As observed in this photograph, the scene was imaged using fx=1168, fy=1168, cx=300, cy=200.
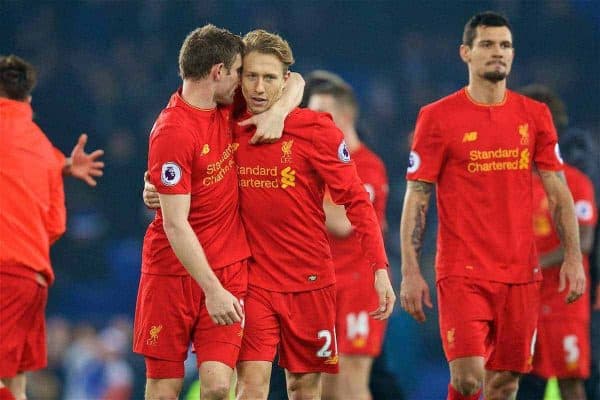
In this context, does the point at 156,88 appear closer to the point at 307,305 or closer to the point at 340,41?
the point at 340,41

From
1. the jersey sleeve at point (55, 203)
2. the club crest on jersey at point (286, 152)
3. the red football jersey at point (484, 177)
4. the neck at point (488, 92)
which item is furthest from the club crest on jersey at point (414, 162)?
the jersey sleeve at point (55, 203)

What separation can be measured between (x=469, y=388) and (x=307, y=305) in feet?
3.28

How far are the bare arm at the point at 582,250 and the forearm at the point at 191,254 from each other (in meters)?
3.01

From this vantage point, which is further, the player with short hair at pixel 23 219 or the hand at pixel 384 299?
the player with short hair at pixel 23 219

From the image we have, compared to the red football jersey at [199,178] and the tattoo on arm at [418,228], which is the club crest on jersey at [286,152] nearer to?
the red football jersey at [199,178]

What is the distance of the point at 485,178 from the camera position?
559cm

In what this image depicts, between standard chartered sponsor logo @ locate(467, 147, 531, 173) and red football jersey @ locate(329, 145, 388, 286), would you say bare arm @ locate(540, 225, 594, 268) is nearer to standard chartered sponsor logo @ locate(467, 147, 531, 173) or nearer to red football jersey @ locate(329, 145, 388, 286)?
red football jersey @ locate(329, 145, 388, 286)

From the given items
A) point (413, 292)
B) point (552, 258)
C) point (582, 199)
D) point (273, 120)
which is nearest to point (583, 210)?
point (582, 199)

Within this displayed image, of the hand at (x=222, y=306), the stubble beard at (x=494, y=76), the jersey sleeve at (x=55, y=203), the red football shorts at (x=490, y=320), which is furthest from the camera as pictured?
the jersey sleeve at (x=55, y=203)

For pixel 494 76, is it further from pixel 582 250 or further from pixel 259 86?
pixel 582 250

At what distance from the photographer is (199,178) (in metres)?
4.74

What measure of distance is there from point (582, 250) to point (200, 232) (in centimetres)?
327

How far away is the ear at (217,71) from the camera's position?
4.78 m

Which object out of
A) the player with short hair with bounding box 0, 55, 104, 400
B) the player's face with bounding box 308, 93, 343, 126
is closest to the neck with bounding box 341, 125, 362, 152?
the player's face with bounding box 308, 93, 343, 126
